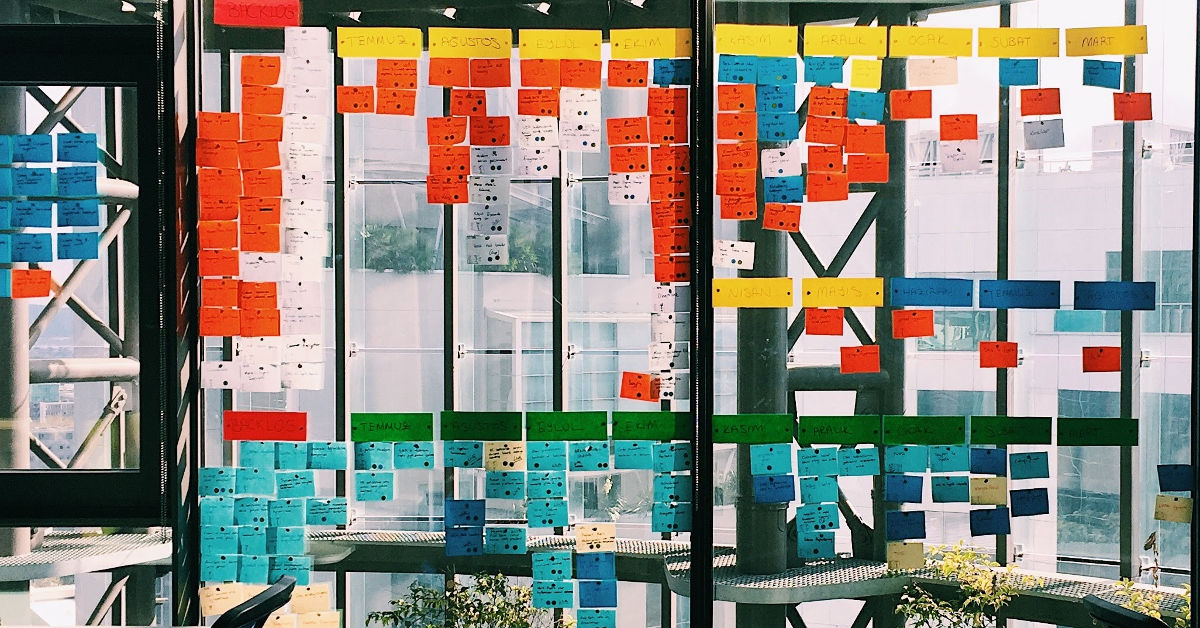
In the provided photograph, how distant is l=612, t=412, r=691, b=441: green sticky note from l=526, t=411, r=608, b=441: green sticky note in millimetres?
67

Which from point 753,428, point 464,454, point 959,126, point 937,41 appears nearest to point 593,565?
point 464,454

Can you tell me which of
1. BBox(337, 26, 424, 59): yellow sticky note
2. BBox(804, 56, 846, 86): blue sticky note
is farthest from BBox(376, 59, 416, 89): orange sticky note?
BBox(804, 56, 846, 86): blue sticky note

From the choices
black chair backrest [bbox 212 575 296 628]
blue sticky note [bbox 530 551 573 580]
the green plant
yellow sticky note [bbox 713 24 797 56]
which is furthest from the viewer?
the green plant

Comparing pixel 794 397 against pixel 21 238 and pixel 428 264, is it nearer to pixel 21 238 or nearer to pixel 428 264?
pixel 428 264

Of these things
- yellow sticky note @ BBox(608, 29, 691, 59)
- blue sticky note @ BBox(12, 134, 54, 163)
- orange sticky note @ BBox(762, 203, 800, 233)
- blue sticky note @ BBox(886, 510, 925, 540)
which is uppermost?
yellow sticky note @ BBox(608, 29, 691, 59)

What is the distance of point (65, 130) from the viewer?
10.0 ft

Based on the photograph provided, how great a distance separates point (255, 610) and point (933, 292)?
2.33 metres

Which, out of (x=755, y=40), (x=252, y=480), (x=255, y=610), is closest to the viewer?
(x=255, y=610)

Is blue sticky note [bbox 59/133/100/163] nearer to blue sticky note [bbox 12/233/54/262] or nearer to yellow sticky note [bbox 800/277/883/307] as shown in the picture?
blue sticky note [bbox 12/233/54/262]

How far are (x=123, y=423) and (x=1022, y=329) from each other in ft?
11.0

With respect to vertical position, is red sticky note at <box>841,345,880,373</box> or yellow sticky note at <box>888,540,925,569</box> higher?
red sticky note at <box>841,345,880,373</box>

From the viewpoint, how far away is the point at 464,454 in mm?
2889

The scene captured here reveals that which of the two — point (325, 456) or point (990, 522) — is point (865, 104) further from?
point (325, 456)

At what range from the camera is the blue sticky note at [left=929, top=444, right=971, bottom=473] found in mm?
2906
